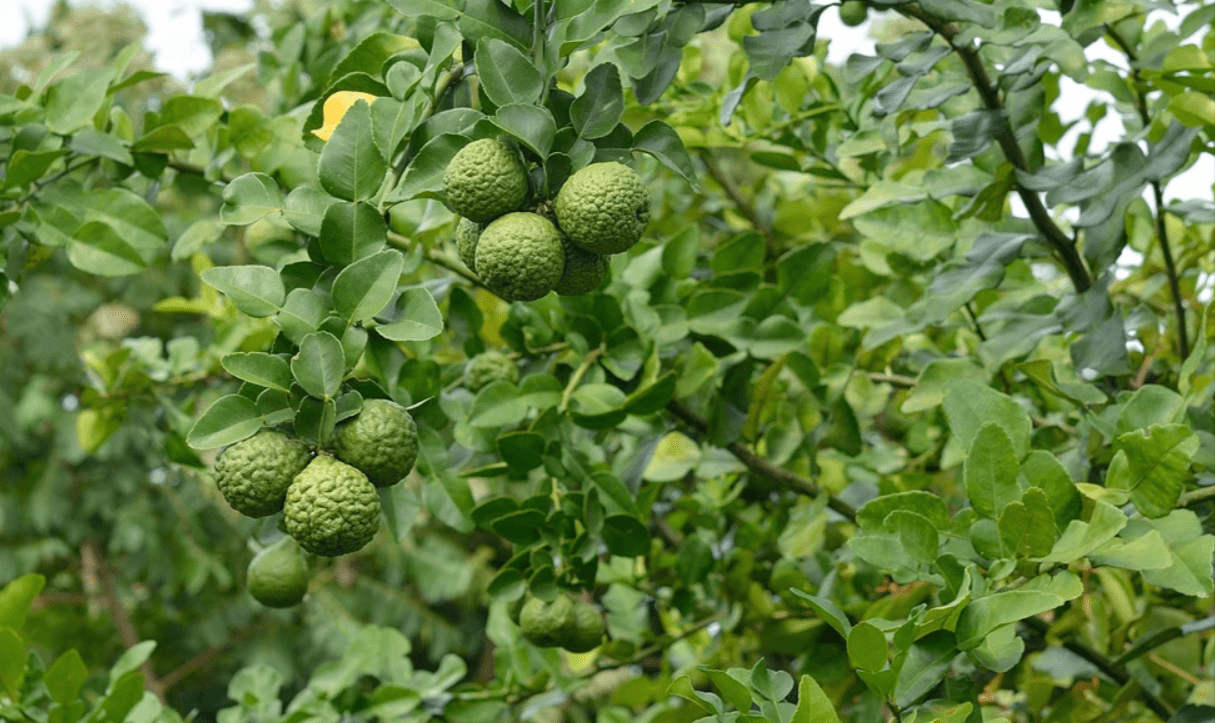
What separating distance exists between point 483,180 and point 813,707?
38 centimetres

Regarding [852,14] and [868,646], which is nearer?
[868,646]

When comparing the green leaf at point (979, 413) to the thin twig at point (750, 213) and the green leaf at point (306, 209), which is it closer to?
the green leaf at point (306, 209)

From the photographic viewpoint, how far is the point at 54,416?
17.5 feet

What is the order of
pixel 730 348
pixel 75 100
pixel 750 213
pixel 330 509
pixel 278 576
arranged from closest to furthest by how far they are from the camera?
1. pixel 330 509
2. pixel 278 576
3. pixel 75 100
4. pixel 730 348
5. pixel 750 213

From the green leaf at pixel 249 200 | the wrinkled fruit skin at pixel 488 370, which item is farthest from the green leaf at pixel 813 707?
the wrinkled fruit skin at pixel 488 370

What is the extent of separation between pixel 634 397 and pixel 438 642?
15.5 feet

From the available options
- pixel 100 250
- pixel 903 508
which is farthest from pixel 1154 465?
pixel 100 250

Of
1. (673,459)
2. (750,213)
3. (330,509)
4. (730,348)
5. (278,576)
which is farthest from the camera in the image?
(750,213)

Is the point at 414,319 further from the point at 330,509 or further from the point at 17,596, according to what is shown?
the point at 17,596

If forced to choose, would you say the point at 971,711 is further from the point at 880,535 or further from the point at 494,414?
the point at 494,414

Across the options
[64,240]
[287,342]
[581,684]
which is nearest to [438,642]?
[581,684]

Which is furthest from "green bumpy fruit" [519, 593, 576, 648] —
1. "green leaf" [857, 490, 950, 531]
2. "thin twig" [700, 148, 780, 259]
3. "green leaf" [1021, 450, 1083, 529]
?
"thin twig" [700, 148, 780, 259]

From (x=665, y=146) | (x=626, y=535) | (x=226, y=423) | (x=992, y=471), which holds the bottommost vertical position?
(x=626, y=535)

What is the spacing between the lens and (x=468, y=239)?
2.63 ft
